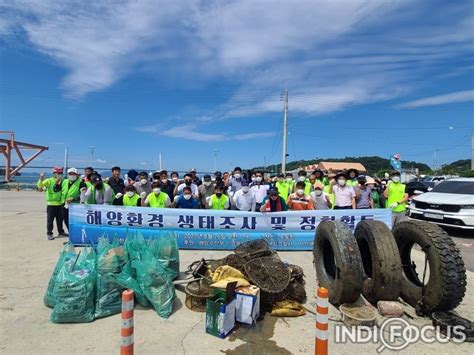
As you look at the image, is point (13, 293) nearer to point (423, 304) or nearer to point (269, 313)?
point (269, 313)

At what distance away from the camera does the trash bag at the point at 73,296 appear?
3654 millimetres

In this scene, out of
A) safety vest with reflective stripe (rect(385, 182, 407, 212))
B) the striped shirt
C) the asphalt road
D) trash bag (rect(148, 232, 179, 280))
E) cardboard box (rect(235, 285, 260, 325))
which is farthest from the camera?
safety vest with reflective stripe (rect(385, 182, 407, 212))

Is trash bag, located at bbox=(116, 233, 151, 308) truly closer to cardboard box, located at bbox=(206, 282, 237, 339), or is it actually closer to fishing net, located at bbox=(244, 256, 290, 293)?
cardboard box, located at bbox=(206, 282, 237, 339)

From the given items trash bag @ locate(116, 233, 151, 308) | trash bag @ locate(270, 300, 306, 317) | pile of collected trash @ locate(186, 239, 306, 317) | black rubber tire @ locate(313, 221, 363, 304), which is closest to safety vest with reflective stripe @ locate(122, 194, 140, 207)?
trash bag @ locate(116, 233, 151, 308)

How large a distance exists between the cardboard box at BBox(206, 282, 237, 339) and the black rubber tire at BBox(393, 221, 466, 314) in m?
2.62

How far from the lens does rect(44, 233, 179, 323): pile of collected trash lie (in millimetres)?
3678

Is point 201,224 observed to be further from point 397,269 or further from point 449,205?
point 449,205

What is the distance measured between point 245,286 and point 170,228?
3.40 m

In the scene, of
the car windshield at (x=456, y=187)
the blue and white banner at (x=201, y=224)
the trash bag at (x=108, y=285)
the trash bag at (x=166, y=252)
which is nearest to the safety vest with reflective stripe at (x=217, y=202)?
the blue and white banner at (x=201, y=224)

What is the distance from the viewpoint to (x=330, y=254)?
5.29 m

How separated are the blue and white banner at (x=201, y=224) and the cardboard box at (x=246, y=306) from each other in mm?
3142

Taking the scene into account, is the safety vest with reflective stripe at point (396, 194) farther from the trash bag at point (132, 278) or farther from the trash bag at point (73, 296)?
the trash bag at point (73, 296)

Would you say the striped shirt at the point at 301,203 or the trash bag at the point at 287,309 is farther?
the striped shirt at the point at 301,203

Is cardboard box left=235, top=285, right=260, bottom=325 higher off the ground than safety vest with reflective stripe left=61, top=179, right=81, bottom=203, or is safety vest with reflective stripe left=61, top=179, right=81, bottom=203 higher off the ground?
safety vest with reflective stripe left=61, top=179, right=81, bottom=203
